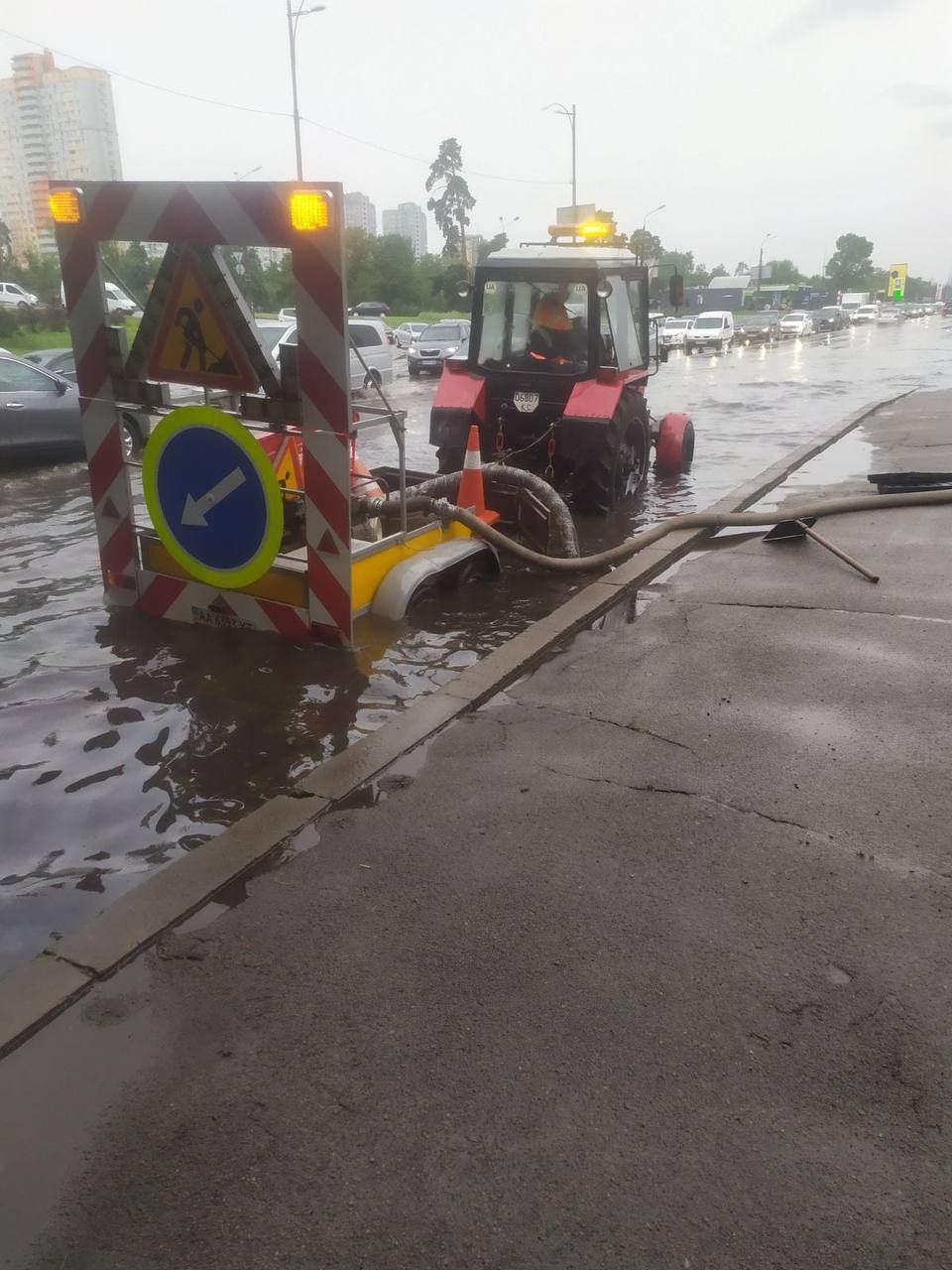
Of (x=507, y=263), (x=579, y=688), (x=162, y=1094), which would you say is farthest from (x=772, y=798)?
(x=507, y=263)

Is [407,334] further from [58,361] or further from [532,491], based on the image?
[532,491]

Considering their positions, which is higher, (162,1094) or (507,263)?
(507,263)

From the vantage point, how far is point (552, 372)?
908cm

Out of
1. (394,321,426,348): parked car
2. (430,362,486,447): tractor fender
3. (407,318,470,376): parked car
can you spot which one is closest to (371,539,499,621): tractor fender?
(430,362,486,447): tractor fender

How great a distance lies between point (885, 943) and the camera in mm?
3123

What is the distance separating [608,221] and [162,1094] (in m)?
9.77

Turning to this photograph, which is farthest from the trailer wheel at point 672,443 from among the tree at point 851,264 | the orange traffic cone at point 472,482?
the tree at point 851,264

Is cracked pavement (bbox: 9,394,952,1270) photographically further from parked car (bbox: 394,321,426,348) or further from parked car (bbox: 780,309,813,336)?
parked car (bbox: 780,309,813,336)

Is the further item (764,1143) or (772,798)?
(772,798)

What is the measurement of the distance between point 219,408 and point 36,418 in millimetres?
6989

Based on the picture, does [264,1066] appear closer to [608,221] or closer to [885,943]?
[885,943]

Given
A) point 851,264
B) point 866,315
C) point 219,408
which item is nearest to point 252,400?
point 219,408

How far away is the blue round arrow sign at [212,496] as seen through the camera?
5.07 metres

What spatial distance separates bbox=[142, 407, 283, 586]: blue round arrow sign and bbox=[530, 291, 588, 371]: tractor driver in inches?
184
